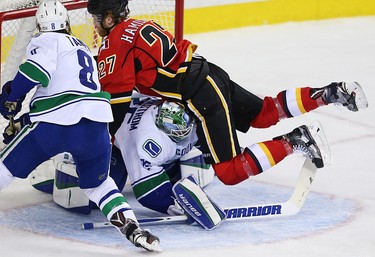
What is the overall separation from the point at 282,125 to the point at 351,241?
1.68 m

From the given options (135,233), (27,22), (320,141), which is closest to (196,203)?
(135,233)

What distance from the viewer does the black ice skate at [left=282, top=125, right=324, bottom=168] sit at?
13.6 ft

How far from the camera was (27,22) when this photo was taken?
5.02m

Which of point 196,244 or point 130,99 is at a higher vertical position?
point 130,99

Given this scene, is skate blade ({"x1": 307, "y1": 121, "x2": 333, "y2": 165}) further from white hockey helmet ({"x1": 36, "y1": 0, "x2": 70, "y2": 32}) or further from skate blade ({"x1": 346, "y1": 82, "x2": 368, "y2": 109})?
white hockey helmet ({"x1": 36, "y1": 0, "x2": 70, "y2": 32})

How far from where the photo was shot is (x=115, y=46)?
4.11 meters

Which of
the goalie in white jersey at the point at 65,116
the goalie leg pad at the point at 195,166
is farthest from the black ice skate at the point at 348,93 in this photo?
the goalie in white jersey at the point at 65,116

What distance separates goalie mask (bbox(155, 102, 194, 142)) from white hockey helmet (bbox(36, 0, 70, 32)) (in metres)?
0.54

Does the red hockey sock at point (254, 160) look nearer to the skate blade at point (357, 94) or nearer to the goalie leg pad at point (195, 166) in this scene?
the goalie leg pad at point (195, 166)

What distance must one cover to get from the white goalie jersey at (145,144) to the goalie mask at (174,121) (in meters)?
0.03

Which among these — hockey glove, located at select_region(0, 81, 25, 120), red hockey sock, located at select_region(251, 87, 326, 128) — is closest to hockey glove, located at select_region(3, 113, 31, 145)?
hockey glove, located at select_region(0, 81, 25, 120)

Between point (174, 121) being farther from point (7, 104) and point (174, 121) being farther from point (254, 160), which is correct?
point (7, 104)

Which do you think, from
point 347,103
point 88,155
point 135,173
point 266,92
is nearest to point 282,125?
point 266,92

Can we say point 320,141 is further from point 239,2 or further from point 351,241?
point 239,2
